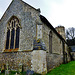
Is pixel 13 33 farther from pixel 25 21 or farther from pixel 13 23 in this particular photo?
pixel 25 21

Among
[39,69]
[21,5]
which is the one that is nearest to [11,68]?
[39,69]

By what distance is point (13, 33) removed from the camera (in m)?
9.47

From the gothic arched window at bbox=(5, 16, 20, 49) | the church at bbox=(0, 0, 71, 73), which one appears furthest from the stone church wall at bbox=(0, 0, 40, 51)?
the gothic arched window at bbox=(5, 16, 20, 49)

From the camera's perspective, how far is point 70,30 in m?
45.6

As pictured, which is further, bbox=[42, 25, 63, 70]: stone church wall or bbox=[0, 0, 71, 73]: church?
bbox=[42, 25, 63, 70]: stone church wall

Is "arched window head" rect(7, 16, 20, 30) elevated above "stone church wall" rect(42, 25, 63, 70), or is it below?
above

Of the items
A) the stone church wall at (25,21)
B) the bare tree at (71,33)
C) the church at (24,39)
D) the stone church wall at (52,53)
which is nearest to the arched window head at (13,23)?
the church at (24,39)

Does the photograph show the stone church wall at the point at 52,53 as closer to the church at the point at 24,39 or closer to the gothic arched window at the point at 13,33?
the church at the point at 24,39

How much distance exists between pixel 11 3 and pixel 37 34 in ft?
20.2

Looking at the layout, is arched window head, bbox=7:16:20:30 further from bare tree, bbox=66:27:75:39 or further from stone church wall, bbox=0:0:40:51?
bare tree, bbox=66:27:75:39

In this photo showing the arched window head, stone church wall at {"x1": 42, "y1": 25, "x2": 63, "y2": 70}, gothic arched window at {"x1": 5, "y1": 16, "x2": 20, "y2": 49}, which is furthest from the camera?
the arched window head

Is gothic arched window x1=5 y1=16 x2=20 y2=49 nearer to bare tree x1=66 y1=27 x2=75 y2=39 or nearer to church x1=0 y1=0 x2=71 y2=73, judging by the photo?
church x1=0 y1=0 x2=71 y2=73

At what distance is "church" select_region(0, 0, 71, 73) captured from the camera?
680 centimetres

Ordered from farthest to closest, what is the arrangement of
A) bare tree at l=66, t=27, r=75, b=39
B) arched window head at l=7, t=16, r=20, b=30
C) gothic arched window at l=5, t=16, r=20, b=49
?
bare tree at l=66, t=27, r=75, b=39 → arched window head at l=7, t=16, r=20, b=30 → gothic arched window at l=5, t=16, r=20, b=49
